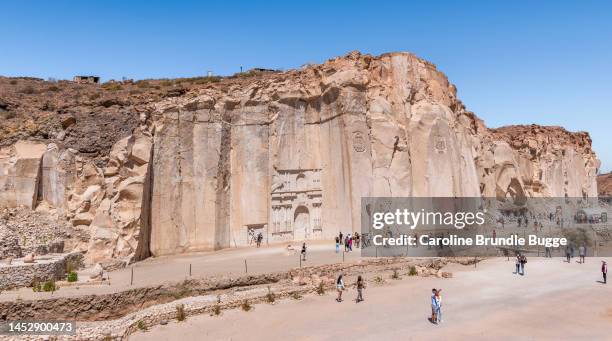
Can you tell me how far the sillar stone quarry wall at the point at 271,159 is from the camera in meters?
27.5

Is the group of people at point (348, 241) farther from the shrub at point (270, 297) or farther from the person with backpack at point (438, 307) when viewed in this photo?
the person with backpack at point (438, 307)

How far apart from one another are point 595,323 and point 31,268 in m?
21.6

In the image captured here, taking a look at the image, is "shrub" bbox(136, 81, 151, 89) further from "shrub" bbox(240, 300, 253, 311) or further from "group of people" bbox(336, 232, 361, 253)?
"shrub" bbox(240, 300, 253, 311)

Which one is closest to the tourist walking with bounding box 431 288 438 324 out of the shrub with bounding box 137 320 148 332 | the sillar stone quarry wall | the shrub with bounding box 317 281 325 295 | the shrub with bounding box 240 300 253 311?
the shrub with bounding box 317 281 325 295

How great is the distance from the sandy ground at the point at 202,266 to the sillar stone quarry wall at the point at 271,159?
2336 millimetres

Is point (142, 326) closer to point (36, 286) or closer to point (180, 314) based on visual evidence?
point (180, 314)

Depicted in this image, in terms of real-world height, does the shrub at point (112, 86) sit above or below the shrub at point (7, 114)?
above

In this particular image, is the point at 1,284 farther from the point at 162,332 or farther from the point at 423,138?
the point at 423,138

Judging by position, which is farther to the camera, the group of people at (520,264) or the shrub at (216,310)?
the group of people at (520,264)

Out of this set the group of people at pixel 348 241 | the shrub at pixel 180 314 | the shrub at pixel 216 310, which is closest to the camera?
the shrub at pixel 180 314

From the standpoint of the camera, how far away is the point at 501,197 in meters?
46.8

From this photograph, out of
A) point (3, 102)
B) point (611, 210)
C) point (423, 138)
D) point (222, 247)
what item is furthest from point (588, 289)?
point (611, 210)

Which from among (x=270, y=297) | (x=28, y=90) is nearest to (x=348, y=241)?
(x=270, y=297)

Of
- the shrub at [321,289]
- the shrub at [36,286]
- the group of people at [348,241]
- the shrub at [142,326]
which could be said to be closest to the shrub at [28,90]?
the shrub at [36,286]
